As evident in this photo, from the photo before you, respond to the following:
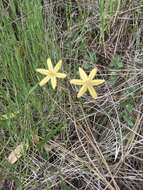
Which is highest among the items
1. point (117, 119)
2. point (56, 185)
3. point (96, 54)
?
point (96, 54)

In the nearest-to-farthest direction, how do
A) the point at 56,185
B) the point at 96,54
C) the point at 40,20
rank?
the point at 56,185, the point at 40,20, the point at 96,54

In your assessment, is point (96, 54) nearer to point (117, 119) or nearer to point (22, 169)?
point (117, 119)

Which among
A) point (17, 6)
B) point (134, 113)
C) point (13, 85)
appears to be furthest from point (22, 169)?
point (17, 6)

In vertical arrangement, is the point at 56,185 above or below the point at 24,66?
below

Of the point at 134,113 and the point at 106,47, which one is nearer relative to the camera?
the point at 134,113

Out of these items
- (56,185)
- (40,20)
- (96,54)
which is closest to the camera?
(56,185)

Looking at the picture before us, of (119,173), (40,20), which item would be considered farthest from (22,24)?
(119,173)
